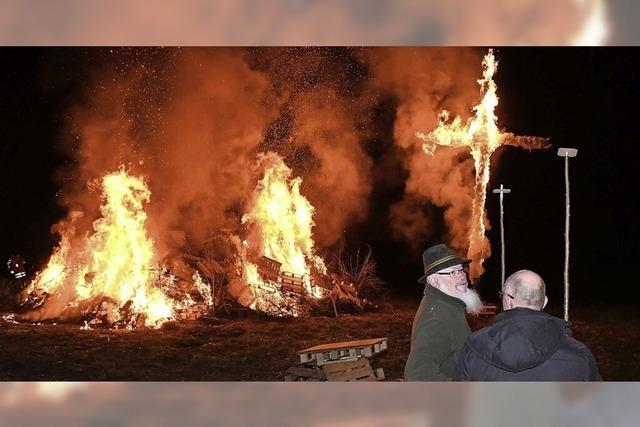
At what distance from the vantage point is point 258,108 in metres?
5.41

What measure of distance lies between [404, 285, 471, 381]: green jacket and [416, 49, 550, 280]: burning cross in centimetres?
202

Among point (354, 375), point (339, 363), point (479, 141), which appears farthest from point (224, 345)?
point (479, 141)

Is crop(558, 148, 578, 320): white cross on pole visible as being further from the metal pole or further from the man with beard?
the man with beard

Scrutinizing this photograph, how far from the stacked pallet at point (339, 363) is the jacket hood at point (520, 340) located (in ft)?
6.96

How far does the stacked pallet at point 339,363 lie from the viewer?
5133mm

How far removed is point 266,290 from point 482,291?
1.54 m

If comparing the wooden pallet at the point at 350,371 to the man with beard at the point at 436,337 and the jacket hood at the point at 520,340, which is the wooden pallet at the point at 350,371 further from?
the jacket hood at the point at 520,340

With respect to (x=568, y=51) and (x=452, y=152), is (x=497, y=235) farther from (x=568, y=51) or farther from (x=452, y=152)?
(x=568, y=51)

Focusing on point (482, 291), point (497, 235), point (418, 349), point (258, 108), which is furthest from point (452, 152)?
point (418, 349)

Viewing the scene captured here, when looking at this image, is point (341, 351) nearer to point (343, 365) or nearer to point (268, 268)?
point (343, 365)

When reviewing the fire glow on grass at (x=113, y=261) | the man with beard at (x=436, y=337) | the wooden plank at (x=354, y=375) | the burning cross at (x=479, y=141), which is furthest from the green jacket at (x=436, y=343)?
the fire glow on grass at (x=113, y=261)

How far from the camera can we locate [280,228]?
5.48 meters

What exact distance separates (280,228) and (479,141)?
156 cm

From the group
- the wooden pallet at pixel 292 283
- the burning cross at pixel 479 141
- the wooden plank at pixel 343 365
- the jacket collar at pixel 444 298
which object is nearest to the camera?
the jacket collar at pixel 444 298
